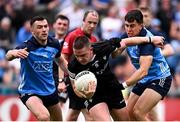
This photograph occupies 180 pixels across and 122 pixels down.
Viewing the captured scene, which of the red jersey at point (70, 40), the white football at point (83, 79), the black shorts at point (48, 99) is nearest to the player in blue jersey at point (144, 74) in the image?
the white football at point (83, 79)

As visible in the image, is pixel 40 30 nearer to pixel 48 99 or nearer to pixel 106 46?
pixel 48 99

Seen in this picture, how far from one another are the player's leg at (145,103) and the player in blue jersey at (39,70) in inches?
59.6

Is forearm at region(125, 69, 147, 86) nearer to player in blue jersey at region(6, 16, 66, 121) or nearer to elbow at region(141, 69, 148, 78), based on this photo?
elbow at region(141, 69, 148, 78)

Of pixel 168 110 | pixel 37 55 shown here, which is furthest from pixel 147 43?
pixel 168 110

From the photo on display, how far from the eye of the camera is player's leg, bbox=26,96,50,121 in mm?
12500

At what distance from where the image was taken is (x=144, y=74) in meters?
12.6

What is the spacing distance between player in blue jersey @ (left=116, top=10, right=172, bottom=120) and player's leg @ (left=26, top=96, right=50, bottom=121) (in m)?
1.47

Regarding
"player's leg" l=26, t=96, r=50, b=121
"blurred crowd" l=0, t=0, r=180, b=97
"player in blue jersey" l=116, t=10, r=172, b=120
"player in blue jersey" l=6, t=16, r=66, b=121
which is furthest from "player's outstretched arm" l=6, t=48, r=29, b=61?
"blurred crowd" l=0, t=0, r=180, b=97

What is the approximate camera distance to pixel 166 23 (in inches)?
816

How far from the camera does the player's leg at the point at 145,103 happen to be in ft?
42.7

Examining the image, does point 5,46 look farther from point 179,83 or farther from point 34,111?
point 34,111

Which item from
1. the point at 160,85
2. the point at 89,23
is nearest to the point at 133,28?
the point at 160,85

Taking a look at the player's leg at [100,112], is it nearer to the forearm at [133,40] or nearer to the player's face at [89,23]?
the forearm at [133,40]

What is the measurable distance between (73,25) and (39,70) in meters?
7.03
